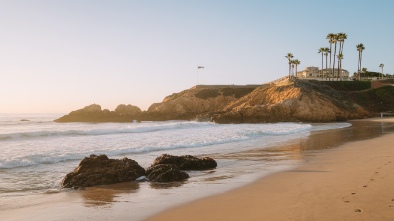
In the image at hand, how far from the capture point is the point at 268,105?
57344mm

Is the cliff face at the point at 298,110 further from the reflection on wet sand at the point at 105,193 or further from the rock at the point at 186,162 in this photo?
the reflection on wet sand at the point at 105,193

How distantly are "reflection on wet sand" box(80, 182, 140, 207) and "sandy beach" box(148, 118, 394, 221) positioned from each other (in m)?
1.93

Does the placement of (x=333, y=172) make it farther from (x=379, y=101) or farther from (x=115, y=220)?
(x=379, y=101)

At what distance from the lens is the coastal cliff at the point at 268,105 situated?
55.4m

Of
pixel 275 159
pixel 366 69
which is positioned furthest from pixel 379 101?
pixel 275 159

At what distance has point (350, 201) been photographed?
7.40m

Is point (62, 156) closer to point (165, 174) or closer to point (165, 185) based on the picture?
point (165, 174)

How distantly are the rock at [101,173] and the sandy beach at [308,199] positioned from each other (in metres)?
3.75

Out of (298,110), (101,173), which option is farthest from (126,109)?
(101,173)

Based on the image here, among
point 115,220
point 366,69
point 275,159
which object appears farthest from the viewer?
point 366,69

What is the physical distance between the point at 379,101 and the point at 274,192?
70061mm

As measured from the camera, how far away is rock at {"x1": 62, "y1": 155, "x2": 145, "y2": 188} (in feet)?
35.2

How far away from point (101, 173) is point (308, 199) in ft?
20.6

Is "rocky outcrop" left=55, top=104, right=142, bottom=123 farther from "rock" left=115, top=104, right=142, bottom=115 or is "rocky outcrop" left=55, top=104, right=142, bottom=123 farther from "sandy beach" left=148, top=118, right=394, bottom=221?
"sandy beach" left=148, top=118, right=394, bottom=221
